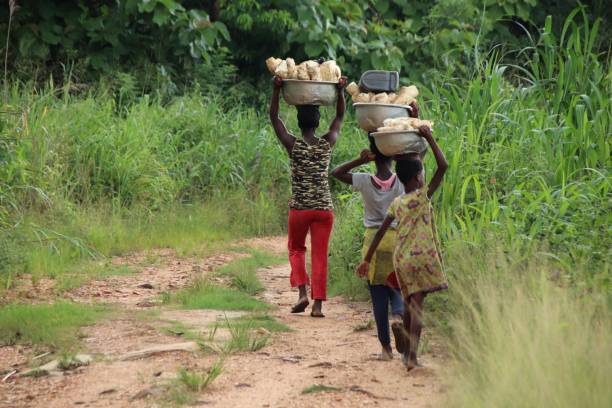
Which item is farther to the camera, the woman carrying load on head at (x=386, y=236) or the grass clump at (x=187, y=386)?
the woman carrying load on head at (x=386, y=236)

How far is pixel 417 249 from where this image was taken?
524cm

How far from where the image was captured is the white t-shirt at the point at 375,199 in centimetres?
600

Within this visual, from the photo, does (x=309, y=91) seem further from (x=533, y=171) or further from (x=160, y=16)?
(x=160, y=16)

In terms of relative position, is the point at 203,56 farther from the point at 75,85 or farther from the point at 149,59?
the point at 75,85

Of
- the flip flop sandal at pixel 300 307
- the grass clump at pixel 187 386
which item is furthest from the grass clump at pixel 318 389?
the flip flop sandal at pixel 300 307

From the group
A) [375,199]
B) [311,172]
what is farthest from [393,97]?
[311,172]

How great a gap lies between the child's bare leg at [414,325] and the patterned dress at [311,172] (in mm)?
2074

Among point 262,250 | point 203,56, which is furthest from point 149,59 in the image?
point 262,250

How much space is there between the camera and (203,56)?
1348 centimetres

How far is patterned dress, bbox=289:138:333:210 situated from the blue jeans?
150 cm

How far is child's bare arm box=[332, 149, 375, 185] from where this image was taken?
6.11m

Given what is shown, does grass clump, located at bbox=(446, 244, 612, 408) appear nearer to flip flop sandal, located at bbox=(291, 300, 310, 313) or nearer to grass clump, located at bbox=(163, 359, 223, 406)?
grass clump, located at bbox=(163, 359, 223, 406)

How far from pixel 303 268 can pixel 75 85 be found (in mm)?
5771

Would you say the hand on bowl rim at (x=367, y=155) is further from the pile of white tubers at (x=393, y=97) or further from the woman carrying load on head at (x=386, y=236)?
the pile of white tubers at (x=393, y=97)
